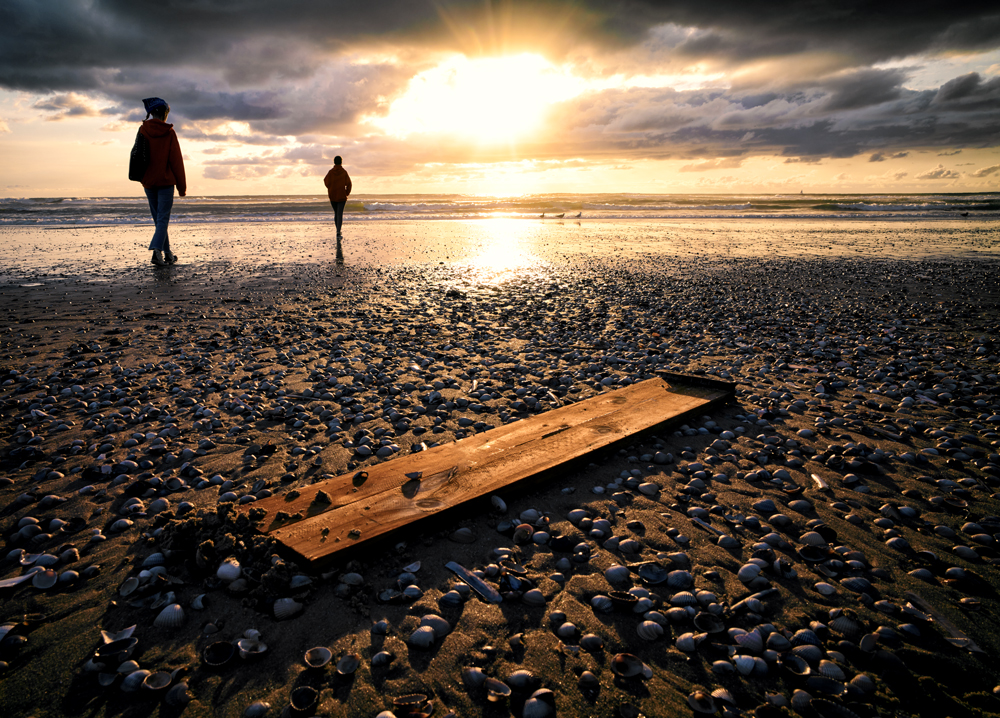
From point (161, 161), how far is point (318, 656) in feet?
43.8

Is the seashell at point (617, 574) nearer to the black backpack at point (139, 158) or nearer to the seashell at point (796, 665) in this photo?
the seashell at point (796, 665)

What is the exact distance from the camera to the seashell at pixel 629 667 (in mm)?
2131

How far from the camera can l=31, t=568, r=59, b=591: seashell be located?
2541mm

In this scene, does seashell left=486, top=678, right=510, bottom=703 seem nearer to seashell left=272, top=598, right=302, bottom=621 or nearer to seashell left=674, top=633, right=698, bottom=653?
seashell left=674, top=633, right=698, bottom=653

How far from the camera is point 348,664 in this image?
2.14 m

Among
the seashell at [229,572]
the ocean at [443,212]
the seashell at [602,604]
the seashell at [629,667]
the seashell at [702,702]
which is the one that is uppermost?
the ocean at [443,212]

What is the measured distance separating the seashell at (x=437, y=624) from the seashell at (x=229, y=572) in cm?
106

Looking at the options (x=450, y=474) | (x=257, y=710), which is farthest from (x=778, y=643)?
(x=257, y=710)

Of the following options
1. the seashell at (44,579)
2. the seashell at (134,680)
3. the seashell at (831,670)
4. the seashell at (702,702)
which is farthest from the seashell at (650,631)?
the seashell at (44,579)

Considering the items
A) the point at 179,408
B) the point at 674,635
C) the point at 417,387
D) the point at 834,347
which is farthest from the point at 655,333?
the point at 179,408

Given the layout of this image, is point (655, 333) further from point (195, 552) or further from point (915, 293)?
point (915, 293)

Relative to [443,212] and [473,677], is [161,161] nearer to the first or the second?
[473,677]

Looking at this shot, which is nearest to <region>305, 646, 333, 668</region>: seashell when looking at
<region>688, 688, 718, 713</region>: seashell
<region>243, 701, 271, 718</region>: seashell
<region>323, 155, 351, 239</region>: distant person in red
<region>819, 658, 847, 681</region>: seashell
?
<region>243, 701, 271, 718</region>: seashell

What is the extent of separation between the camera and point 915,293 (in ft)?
35.4
